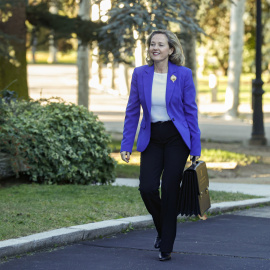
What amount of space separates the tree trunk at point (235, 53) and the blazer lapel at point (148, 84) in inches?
902

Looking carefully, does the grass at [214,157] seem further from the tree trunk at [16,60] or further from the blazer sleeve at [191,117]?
the blazer sleeve at [191,117]

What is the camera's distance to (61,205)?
8570 mm

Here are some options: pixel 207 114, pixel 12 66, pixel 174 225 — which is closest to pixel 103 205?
pixel 174 225

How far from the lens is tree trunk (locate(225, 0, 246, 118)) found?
29.1 meters

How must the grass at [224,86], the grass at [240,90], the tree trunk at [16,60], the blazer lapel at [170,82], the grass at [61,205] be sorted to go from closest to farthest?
the blazer lapel at [170,82] < the grass at [61,205] < the tree trunk at [16,60] < the grass at [224,86] < the grass at [240,90]

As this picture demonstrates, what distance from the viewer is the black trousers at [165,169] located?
6266 mm

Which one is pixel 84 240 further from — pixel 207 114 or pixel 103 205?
pixel 207 114

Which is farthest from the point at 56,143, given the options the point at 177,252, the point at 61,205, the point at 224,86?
the point at 224,86

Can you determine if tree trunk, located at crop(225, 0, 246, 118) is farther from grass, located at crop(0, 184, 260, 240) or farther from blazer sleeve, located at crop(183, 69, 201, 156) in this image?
blazer sleeve, located at crop(183, 69, 201, 156)

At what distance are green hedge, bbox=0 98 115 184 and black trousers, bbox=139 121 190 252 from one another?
3847 millimetres

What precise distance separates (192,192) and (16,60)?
33.5 feet

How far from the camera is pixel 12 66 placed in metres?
16.0

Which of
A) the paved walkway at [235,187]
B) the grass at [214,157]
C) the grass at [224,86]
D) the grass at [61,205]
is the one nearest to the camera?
the grass at [61,205]

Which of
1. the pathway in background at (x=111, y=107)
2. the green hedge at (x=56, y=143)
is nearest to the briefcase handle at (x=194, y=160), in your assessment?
the green hedge at (x=56, y=143)
